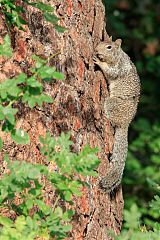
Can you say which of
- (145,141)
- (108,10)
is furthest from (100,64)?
(108,10)

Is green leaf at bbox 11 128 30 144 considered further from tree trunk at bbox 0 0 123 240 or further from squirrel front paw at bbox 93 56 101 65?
squirrel front paw at bbox 93 56 101 65

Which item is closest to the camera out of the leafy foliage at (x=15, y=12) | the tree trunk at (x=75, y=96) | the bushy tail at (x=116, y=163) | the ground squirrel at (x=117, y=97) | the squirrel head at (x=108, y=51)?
the leafy foliage at (x=15, y=12)

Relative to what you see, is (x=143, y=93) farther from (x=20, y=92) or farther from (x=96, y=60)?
(x=20, y=92)

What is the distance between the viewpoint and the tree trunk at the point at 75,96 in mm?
3133

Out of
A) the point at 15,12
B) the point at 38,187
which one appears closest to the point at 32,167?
the point at 38,187

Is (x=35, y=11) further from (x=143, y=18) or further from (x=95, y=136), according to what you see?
(x=143, y=18)

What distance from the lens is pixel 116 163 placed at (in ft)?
12.2

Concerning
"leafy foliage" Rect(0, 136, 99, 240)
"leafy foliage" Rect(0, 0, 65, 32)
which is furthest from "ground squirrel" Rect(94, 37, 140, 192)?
"leafy foliage" Rect(0, 136, 99, 240)

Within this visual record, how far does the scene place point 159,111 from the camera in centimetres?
837

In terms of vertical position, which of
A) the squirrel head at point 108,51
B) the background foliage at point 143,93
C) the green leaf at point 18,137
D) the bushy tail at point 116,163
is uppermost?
the green leaf at point 18,137

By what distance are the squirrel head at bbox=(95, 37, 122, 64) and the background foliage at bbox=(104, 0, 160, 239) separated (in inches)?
48.0

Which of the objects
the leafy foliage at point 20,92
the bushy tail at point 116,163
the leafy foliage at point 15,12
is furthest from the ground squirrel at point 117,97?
the leafy foliage at point 20,92

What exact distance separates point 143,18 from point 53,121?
21.0 feet

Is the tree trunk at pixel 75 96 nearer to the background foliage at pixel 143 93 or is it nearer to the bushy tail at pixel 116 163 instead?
the bushy tail at pixel 116 163
